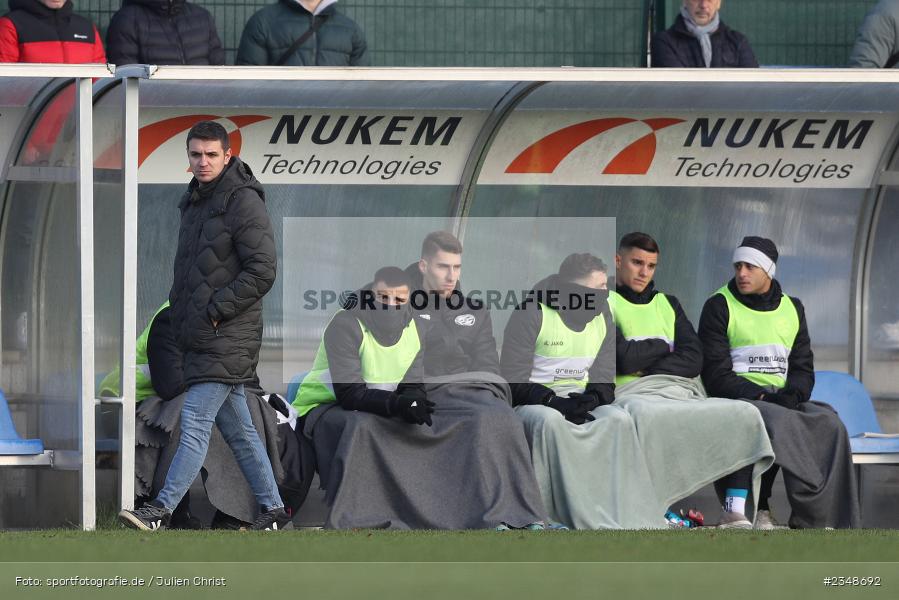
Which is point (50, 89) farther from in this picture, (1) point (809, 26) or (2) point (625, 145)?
(1) point (809, 26)

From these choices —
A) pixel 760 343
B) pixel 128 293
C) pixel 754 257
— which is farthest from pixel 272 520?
pixel 754 257

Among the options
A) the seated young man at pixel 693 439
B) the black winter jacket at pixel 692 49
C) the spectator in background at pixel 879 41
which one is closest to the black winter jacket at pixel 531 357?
the seated young man at pixel 693 439

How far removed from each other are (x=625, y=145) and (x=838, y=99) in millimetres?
1078

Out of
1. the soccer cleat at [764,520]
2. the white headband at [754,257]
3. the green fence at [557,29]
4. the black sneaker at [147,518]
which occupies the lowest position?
the soccer cleat at [764,520]

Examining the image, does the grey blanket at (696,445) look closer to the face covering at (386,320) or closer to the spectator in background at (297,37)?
the face covering at (386,320)

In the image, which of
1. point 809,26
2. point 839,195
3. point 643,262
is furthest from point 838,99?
point 809,26

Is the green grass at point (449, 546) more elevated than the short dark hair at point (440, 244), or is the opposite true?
the short dark hair at point (440, 244)

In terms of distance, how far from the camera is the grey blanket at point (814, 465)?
7.45 m

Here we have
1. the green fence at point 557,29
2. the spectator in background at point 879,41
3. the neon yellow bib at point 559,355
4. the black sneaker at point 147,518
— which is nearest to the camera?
the black sneaker at point 147,518

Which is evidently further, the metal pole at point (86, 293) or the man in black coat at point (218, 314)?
the metal pole at point (86, 293)

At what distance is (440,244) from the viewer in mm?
7594

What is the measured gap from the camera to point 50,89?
7480 mm

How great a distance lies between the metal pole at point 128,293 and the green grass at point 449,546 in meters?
0.35

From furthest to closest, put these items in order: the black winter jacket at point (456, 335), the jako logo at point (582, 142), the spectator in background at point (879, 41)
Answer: the spectator in background at point (879, 41) < the jako logo at point (582, 142) < the black winter jacket at point (456, 335)
